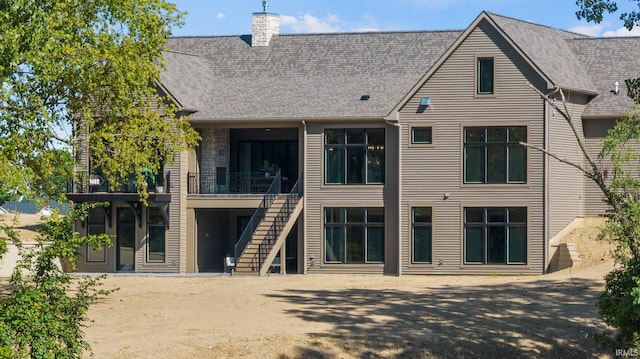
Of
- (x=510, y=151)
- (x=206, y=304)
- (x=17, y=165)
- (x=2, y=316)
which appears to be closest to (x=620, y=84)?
(x=510, y=151)

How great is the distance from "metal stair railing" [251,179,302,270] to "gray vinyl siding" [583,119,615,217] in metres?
10.5

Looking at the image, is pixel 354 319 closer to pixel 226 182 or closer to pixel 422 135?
pixel 422 135

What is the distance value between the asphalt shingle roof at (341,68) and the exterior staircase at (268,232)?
2.96 meters

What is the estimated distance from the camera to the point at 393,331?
25.3 metres

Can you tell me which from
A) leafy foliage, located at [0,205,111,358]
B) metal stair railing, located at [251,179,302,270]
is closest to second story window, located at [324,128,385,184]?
metal stair railing, located at [251,179,302,270]

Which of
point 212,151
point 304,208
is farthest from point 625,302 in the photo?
point 212,151

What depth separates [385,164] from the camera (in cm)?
3950

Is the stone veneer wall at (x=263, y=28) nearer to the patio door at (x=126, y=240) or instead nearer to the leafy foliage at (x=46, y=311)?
the patio door at (x=126, y=240)

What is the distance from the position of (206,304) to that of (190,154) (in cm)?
1218

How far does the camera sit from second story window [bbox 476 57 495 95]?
3828 cm

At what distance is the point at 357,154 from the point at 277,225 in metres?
Result: 3.84

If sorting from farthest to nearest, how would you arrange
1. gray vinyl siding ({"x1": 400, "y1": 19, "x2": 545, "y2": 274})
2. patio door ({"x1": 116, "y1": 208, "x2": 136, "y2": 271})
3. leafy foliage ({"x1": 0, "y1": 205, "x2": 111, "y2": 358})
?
patio door ({"x1": 116, "y1": 208, "x2": 136, "y2": 271}) < gray vinyl siding ({"x1": 400, "y1": 19, "x2": 545, "y2": 274}) < leafy foliage ({"x1": 0, "y1": 205, "x2": 111, "y2": 358})

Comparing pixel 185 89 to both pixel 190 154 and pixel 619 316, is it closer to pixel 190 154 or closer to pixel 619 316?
pixel 190 154

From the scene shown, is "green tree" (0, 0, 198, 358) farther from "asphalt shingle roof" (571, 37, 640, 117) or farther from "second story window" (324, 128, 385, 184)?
"asphalt shingle roof" (571, 37, 640, 117)
